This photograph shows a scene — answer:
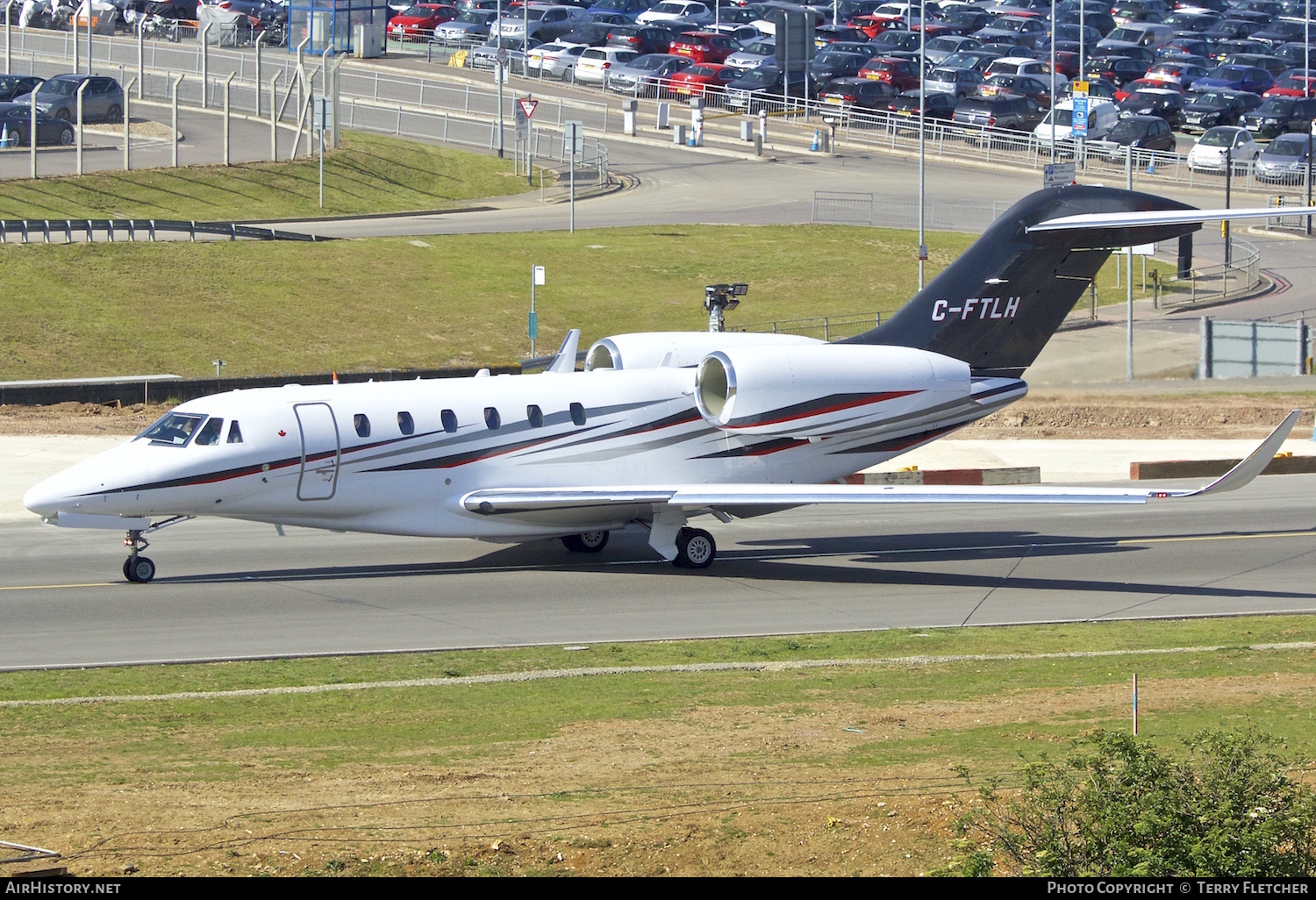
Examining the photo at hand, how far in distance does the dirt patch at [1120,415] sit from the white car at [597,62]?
54.2m

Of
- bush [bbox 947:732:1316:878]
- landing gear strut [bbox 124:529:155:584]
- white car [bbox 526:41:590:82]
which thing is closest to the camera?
bush [bbox 947:732:1316:878]

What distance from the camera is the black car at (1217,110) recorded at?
3455 inches

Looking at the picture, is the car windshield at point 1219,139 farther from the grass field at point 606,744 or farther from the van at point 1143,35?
the grass field at point 606,744

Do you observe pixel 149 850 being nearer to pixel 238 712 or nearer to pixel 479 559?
pixel 238 712

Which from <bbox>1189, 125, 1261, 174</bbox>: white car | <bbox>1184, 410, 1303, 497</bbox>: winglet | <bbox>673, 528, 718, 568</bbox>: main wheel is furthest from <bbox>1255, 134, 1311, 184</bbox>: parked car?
<bbox>673, 528, 718, 568</bbox>: main wheel

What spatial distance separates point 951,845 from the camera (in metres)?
11.8

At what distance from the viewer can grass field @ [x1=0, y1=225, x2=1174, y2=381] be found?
45531 millimetres

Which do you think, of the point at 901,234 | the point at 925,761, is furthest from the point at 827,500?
the point at 901,234

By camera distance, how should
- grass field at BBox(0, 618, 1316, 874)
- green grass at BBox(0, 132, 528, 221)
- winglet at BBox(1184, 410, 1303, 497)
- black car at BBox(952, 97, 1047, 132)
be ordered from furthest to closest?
1. black car at BBox(952, 97, 1047, 132)
2. green grass at BBox(0, 132, 528, 221)
3. winglet at BBox(1184, 410, 1303, 497)
4. grass field at BBox(0, 618, 1316, 874)

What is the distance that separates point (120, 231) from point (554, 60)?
45499 millimetres

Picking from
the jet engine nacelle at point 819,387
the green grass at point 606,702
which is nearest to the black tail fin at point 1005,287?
the jet engine nacelle at point 819,387

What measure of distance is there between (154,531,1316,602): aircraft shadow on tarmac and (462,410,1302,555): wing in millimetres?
1030

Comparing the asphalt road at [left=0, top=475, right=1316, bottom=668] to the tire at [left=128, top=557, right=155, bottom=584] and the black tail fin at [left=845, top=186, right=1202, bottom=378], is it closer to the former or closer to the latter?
the tire at [left=128, top=557, right=155, bottom=584]

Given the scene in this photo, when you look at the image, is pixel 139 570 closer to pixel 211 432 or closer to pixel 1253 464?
pixel 211 432
